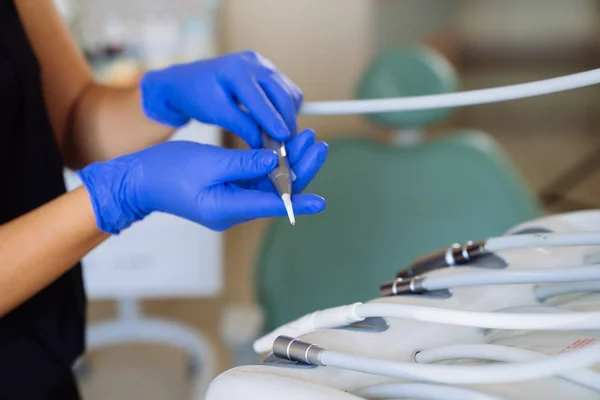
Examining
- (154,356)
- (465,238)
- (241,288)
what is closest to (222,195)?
(465,238)

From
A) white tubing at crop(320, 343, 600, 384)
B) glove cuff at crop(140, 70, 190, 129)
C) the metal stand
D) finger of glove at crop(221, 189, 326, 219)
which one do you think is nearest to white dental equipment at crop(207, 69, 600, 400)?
white tubing at crop(320, 343, 600, 384)

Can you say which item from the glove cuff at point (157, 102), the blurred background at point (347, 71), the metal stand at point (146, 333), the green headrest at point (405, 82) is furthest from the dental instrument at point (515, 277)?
the metal stand at point (146, 333)

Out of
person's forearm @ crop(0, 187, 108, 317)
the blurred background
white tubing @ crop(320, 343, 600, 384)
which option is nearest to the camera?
white tubing @ crop(320, 343, 600, 384)

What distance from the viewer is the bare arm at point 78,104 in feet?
3.22

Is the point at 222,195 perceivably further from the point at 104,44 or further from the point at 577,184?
the point at 577,184

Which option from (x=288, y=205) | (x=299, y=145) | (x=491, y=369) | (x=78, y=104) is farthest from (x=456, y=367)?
(x=78, y=104)

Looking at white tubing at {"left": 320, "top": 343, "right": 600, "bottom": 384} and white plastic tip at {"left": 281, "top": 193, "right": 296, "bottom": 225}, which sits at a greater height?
white plastic tip at {"left": 281, "top": 193, "right": 296, "bottom": 225}

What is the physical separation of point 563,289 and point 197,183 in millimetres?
345

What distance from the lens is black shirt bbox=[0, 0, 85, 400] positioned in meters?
0.86

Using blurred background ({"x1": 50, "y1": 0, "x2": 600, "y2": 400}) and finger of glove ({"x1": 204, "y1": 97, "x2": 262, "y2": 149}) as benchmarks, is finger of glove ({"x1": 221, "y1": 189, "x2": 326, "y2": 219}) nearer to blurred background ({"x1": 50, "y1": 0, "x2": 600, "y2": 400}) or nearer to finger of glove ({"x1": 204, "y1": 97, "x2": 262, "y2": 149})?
finger of glove ({"x1": 204, "y1": 97, "x2": 262, "y2": 149})

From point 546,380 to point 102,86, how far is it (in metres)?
0.81

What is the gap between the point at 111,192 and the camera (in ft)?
2.37

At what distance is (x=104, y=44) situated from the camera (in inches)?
84.7

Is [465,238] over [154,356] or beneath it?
over
